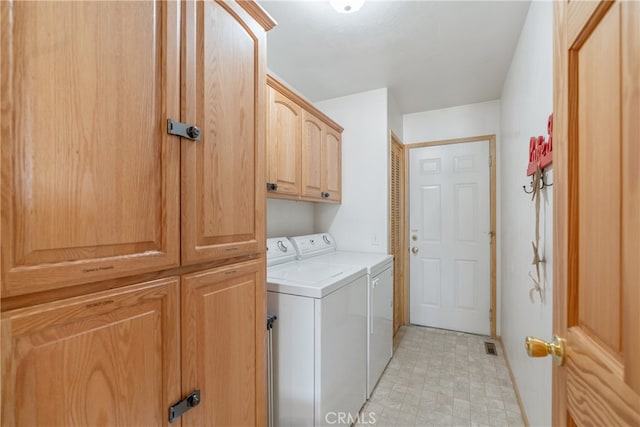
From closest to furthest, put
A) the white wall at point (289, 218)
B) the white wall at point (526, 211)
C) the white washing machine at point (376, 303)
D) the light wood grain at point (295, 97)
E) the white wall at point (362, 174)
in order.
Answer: the white wall at point (526, 211), the light wood grain at point (295, 97), the white washing machine at point (376, 303), the white wall at point (289, 218), the white wall at point (362, 174)

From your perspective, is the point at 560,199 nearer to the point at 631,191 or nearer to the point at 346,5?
the point at 631,191

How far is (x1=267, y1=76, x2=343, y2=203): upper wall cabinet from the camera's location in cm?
187

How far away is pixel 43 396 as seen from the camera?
1.76 ft

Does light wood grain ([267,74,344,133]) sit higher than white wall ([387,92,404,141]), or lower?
lower

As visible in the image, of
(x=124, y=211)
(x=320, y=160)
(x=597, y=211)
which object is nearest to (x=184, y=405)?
(x=124, y=211)

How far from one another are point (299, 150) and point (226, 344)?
1.52m

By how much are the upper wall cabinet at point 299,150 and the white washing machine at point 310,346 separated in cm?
70

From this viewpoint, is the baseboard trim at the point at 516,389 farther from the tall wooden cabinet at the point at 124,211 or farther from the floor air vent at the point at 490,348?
the tall wooden cabinet at the point at 124,211

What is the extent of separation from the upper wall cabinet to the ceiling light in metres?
0.56

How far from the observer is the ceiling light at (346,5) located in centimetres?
146

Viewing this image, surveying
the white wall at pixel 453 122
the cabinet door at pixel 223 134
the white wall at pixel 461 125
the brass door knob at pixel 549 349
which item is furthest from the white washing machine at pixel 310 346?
the white wall at pixel 453 122

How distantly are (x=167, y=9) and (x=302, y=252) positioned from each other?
1766mm

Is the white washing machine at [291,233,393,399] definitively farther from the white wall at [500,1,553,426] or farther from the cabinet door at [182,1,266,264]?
the cabinet door at [182,1,266,264]

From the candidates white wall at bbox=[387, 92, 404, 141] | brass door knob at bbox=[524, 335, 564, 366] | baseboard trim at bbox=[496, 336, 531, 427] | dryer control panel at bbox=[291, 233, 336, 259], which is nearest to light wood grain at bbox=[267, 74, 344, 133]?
white wall at bbox=[387, 92, 404, 141]
